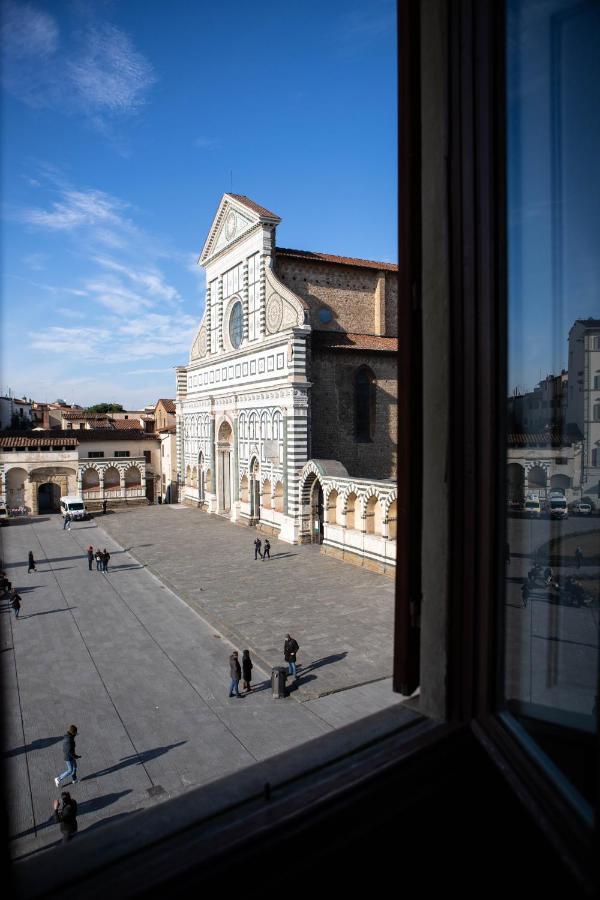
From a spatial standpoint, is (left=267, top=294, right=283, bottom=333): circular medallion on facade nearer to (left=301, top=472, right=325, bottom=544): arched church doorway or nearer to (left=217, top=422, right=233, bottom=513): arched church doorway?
(left=301, top=472, right=325, bottom=544): arched church doorway

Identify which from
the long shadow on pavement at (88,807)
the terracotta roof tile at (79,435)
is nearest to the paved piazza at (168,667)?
the long shadow on pavement at (88,807)

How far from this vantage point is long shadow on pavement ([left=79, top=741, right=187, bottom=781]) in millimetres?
7367

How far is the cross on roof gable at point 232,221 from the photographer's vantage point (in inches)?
941

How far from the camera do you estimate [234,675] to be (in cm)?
942

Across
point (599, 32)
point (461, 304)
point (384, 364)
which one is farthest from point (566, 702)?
point (384, 364)

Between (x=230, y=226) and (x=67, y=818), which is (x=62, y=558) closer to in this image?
(x=230, y=226)

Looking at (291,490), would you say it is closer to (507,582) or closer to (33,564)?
(33,564)

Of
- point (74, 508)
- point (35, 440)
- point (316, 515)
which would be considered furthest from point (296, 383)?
point (35, 440)

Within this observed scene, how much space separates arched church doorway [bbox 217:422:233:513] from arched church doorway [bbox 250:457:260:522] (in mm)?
3204

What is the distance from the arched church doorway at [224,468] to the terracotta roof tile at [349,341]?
6.49 m

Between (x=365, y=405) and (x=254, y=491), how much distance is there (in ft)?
18.8

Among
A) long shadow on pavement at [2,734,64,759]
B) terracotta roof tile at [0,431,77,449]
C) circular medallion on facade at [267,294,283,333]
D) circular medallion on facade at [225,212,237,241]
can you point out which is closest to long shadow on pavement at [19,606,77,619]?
long shadow on pavement at [2,734,64,759]

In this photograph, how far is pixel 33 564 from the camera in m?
18.3

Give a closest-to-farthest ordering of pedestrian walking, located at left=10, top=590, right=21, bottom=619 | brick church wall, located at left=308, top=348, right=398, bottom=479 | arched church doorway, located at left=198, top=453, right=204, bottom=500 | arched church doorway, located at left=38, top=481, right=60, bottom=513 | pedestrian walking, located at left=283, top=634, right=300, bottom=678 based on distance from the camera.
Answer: pedestrian walking, located at left=283, top=634, right=300, bottom=678
pedestrian walking, located at left=10, top=590, right=21, bottom=619
brick church wall, located at left=308, top=348, right=398, bottom=479
arched church doorway, located at left=198, top=453, right=204, bottom=500
arched church doorway, located at left=38, top=481, right=60, bottom=513
